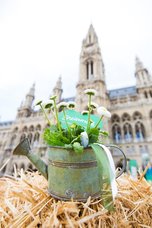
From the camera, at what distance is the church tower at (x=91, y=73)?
15506 mm

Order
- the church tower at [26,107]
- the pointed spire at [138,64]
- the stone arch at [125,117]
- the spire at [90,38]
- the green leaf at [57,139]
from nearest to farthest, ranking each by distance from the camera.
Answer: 1. the green leaf at [57,139]
2. the stone arch at [125,117]
3. the pointed spire at [138,64]
4. the church tower at [26,107]
5. the spire at [90,38]

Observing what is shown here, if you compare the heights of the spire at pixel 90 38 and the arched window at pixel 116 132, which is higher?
the spire at pixel 90 38

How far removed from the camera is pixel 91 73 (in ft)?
62.0

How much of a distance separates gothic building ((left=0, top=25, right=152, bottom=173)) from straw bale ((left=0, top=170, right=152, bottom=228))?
10655 mm

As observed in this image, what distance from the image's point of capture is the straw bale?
64 centimetres

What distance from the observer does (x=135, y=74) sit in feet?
59.1

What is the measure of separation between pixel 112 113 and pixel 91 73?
22.4 feet

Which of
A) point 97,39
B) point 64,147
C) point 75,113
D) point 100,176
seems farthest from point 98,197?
point 97,39

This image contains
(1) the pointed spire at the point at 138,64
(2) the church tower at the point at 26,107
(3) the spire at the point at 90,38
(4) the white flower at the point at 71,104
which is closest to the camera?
(4) the white flower at the point at 71,104

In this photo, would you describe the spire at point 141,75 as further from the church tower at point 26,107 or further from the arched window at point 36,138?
the church tower at point 26,107

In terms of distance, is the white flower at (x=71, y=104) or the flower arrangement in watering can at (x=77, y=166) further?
the white flower at (x=71, y=104)

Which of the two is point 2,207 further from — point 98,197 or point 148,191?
point 148,191

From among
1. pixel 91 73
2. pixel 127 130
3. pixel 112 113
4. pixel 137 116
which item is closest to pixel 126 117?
pixel 137 116

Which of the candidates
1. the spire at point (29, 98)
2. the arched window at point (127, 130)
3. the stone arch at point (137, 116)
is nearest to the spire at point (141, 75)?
the stone arch at point (137, 116)
